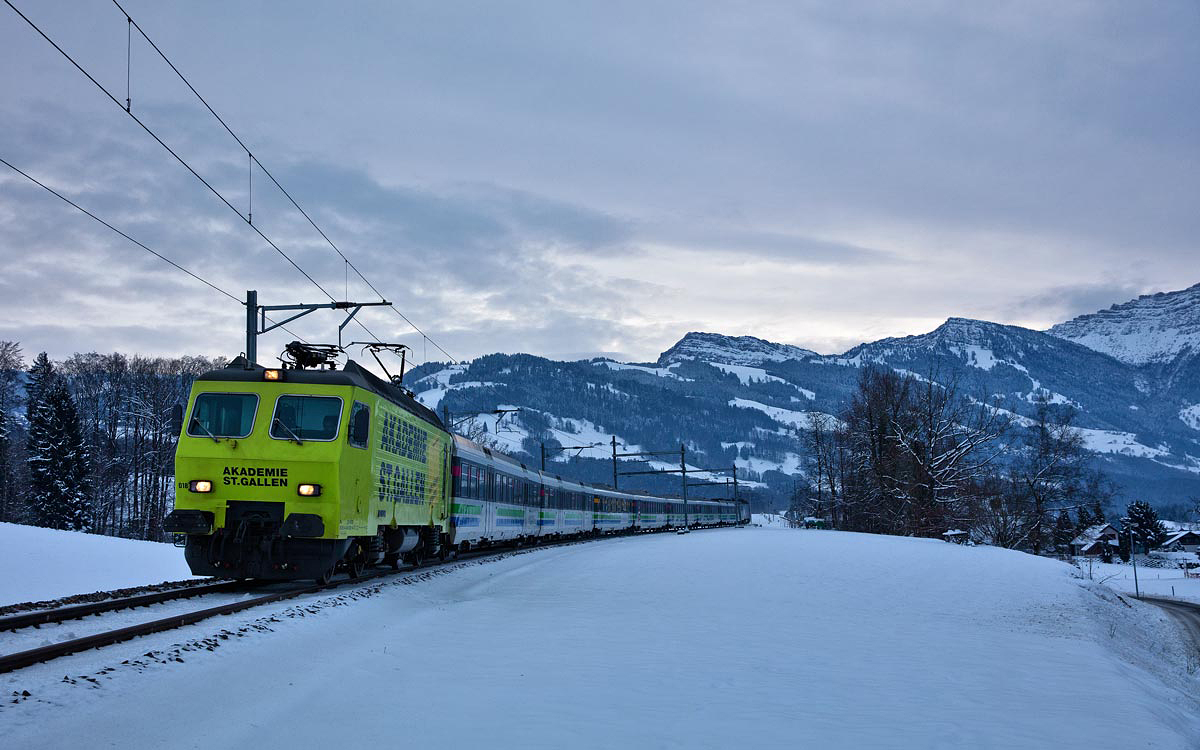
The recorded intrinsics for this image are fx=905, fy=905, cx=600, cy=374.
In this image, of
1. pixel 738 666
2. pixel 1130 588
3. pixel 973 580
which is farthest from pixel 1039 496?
pixel 738 666

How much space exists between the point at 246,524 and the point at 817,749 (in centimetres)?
1075

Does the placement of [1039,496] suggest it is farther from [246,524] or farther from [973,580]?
[246,524]

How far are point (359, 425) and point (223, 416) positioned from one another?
232 centimetres

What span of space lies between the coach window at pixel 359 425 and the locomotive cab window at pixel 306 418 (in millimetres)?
252

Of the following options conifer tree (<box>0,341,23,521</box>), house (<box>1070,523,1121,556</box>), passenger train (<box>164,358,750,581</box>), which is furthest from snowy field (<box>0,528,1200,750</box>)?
house (<box>1070,523,1121,556</box>)

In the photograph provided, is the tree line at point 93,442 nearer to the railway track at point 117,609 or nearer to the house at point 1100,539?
the railway track at point 117,609

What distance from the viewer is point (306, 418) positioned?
15758mm

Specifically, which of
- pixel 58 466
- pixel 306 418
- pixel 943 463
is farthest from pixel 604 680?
pixel 58 466

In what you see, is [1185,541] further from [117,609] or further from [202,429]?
[117,609]

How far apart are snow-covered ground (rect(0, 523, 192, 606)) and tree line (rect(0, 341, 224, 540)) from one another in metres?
25.2

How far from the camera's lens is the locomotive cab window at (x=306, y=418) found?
1555 cm

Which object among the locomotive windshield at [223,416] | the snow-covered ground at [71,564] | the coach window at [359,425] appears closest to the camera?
the locomotive windshield at [223,416]

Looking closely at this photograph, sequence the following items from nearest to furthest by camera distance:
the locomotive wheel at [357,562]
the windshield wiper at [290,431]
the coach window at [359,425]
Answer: the windshield wiper at [290,431], the coach window at [359,425], the locomotive wheel at [357,562]

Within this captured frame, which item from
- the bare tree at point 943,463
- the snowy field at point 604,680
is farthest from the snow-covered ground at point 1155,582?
the snowy field at point 604,680
